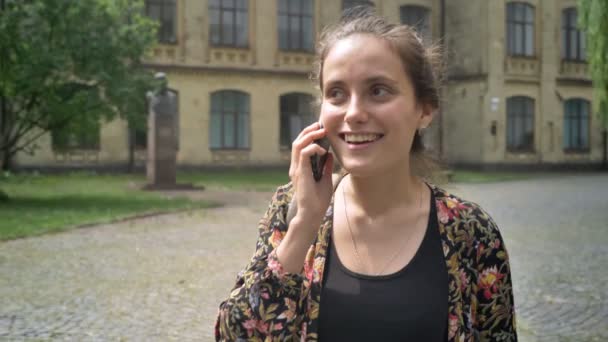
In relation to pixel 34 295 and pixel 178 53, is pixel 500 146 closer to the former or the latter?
pixel 178 53

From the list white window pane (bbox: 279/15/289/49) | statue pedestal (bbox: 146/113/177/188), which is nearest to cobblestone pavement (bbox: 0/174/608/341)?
statue pedestal (bbox: 146/113/177/188)

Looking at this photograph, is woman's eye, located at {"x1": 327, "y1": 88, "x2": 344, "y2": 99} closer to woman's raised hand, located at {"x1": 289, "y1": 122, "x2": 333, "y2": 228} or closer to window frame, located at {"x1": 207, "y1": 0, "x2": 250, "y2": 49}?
woman's raised hand, located at {"x1": 289, "y1": 122, "x2": 333, "y2": 228}

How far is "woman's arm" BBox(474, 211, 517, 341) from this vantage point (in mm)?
1881

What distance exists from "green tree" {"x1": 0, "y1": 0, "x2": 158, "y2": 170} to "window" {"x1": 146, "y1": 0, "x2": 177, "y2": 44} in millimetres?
13867

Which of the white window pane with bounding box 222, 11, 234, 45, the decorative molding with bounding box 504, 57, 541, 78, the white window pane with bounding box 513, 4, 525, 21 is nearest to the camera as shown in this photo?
the white window pane with bounding box 222, 11, 234, 45

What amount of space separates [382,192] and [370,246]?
0.53ft

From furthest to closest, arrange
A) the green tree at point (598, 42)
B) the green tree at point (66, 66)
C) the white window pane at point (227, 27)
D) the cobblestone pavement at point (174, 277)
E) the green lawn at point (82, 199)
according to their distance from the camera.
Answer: the white window pane at point (227, 27), the green tree at point (66, 66), the green tree at point (598, 42), the green lawn at point (82, 199), the cobblestone pavement at point (174, 277)

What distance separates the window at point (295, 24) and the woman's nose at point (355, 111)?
30.4 meters

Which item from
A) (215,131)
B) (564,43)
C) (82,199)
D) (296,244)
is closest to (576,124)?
(564,43)

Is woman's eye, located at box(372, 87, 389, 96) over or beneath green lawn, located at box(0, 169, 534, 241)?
over

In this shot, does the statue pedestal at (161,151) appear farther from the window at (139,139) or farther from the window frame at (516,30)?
the window frame at (516,30)

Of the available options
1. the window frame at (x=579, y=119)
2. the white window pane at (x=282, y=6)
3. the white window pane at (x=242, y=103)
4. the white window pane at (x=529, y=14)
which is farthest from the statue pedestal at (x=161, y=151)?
the window frame at (x=579, y=119)

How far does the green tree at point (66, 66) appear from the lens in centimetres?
1366

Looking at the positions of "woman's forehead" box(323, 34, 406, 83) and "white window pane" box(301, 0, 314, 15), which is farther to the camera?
"white window pane" box(301, 0, 314, 15)
